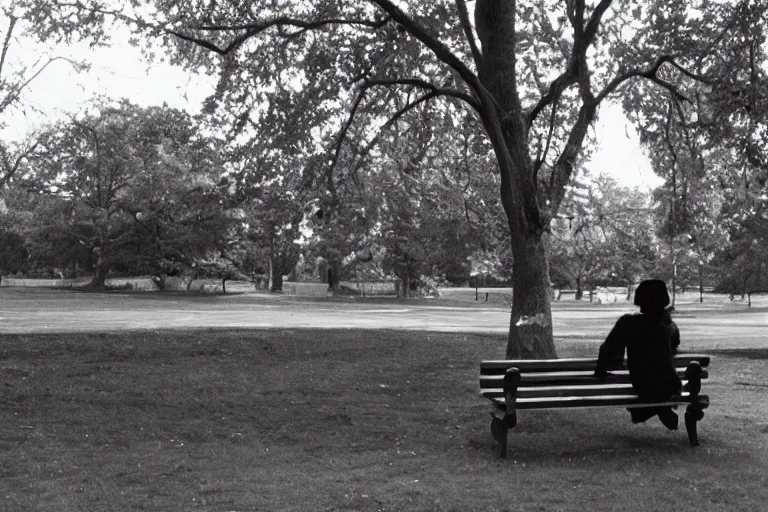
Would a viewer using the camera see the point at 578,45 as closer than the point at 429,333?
Yes

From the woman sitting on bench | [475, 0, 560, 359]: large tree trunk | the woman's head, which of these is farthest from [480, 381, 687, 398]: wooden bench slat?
[475, 0, 560, 359]: large tree trunk

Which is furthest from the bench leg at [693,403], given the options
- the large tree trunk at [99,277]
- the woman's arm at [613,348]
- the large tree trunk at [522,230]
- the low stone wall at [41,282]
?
the low stone wall at [41,282]

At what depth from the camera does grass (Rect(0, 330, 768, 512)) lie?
19.0 feet

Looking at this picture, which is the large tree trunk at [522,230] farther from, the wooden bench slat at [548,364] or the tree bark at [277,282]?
the tree bark at [277,282]

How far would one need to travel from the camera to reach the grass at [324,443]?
580 cm

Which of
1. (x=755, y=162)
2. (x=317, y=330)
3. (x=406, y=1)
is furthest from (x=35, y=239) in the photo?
(x=755, y=162)

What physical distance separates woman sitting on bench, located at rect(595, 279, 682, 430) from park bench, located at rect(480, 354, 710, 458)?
0.11 metres

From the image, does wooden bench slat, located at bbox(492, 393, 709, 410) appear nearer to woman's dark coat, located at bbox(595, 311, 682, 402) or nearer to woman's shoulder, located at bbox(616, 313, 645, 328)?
woman's dark coat, located at bbox(595, 311, 682, 402)

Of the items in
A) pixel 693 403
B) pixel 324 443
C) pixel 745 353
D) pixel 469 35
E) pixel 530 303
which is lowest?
pixel 324 443

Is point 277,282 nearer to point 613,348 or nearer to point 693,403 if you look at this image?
point 613,348

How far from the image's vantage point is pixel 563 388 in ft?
23.9

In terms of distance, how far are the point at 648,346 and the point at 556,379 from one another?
0.85m

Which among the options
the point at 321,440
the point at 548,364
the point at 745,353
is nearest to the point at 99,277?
the point at 745,353

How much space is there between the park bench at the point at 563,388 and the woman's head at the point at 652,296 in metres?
0.65
